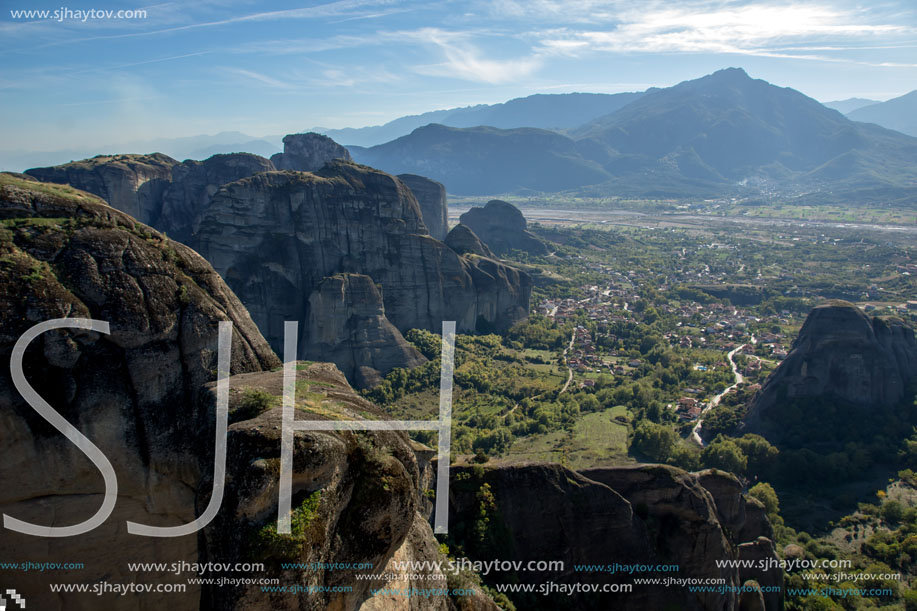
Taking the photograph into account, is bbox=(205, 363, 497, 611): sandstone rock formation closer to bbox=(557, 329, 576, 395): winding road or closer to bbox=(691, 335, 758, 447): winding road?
bbox=(691, 335, 758, 447): winding road

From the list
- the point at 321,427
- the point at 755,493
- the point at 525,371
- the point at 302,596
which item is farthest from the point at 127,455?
the point at 525,371

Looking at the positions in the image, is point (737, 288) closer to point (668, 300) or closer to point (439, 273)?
point (668, 300)

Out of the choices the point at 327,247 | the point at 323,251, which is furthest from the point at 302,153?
the point at 323,251

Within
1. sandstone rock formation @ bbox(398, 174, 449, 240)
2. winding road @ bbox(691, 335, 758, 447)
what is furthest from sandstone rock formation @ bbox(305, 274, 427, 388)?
sandstone rock formation @ bbox(398, 174, 449, 240)

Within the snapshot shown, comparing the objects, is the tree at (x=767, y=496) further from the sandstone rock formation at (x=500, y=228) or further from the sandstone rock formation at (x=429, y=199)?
the sandstone rock formation at (x=500, y=228)

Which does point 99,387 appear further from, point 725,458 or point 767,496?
point 725,458

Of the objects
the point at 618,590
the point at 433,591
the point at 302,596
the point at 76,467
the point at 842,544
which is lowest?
the point at 842,544
